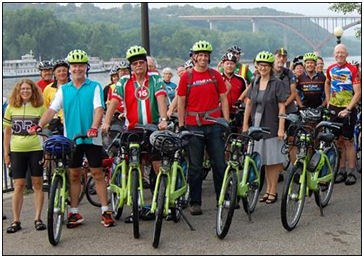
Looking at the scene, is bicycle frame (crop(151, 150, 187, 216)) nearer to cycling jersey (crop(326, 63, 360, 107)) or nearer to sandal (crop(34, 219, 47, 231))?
sandal (crop(34, 219, 47, 231))

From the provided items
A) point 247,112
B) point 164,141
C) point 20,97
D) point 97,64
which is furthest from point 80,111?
point 97,64

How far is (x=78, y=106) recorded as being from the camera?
5.95 m

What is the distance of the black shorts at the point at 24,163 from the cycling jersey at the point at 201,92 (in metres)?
1.71

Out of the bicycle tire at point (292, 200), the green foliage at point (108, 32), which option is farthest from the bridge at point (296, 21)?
the bicycle tire at point (292, 200)

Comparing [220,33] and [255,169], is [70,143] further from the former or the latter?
[220,33]

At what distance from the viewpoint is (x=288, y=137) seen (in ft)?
22.3

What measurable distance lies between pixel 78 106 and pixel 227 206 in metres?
1.87

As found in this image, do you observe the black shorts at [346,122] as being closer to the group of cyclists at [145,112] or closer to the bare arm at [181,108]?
the group of cyclists at [145,112]

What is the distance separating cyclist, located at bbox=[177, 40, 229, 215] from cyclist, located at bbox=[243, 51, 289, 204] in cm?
48

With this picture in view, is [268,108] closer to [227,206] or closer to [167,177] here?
[227,206]

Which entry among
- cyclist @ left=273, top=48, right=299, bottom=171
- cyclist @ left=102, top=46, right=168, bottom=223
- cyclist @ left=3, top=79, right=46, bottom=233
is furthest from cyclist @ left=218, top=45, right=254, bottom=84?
cyclist @ left=3, top=79, right=46, bottom=233

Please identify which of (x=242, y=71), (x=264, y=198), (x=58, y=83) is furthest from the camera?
(x=242, y=71)

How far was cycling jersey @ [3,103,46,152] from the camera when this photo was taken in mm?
6098

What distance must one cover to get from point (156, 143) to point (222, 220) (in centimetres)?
99
